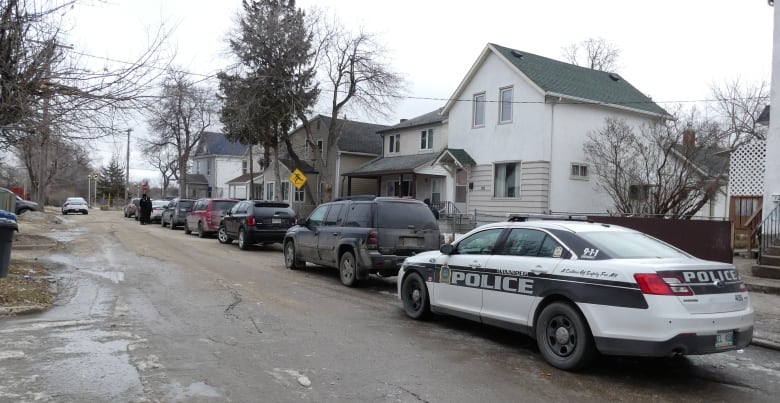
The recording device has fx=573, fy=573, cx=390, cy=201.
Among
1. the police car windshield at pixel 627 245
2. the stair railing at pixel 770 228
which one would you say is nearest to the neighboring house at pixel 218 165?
the stair railing at pixel 770 228

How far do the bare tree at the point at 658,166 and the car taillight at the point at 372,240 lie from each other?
1217cm

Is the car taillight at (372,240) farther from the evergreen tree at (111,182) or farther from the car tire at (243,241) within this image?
the evergreen tree at (111,182)

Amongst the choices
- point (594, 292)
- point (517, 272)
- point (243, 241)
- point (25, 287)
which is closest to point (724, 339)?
point (594, 292)

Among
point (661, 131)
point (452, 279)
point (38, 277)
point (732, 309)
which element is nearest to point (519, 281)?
point (452, 279)

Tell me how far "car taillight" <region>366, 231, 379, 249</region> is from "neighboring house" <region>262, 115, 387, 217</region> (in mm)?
23898

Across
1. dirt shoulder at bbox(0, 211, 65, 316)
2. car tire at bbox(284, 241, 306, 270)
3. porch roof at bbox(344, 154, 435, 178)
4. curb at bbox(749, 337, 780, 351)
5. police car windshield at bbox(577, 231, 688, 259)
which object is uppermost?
porch roof at bbox(344, 154, 435, 178)

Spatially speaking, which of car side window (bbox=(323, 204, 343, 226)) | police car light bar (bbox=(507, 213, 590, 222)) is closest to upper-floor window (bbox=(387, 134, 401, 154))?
car side window (bbox=(323, 204, 343, 226))

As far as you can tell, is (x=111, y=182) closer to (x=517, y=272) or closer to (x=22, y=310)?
(x=22, y=310)

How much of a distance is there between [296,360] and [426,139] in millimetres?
27002

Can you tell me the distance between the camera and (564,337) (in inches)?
225

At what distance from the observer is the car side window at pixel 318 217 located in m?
12.6

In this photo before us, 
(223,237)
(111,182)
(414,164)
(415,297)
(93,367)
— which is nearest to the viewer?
(93,367)

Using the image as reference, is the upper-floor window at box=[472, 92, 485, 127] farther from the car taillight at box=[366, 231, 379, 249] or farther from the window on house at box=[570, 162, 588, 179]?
the car taillight at box=[366, 231, 379, 249]

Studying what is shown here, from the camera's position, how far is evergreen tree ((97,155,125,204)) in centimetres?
8950
